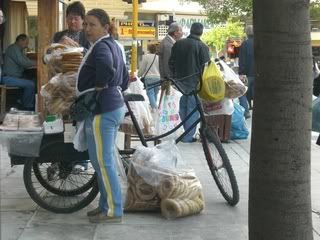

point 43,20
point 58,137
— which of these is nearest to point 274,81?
point 58,137

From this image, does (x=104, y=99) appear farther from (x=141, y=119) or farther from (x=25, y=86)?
(x=25, y=86)

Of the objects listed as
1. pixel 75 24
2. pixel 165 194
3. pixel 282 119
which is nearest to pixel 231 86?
pixel 75 24

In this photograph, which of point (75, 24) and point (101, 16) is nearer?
point (101, 16)

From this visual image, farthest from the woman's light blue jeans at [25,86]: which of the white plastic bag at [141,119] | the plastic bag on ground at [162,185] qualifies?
the plastic bag on ground at [162,185]

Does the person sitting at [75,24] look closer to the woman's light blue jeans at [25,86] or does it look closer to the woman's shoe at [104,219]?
the woman's shoe at [104,219]

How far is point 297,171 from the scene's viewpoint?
2.90 metres

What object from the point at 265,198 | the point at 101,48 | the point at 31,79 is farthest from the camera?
the point at 31,79

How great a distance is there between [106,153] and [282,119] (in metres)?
2.29

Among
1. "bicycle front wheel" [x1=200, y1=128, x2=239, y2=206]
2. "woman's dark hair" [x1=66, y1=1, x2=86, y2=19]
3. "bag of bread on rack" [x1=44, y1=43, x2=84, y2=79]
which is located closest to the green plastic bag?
"bicycle front wheel" [x1=200, y1=128, x2=239, y2=206]

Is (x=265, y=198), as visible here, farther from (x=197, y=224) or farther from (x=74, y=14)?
(x=74, y=14)

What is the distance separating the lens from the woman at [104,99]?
15.7 feet

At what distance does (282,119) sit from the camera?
285cm

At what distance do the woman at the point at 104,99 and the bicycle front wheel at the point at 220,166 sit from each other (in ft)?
3.48

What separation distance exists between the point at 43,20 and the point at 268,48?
694cm
